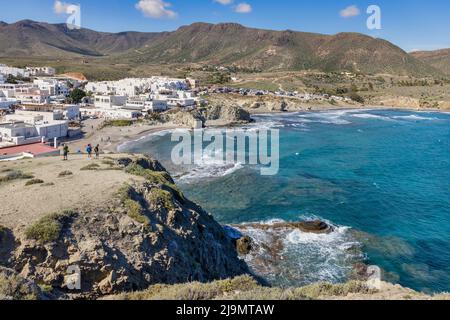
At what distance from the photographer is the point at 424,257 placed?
2430cm

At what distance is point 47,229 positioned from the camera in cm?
1142

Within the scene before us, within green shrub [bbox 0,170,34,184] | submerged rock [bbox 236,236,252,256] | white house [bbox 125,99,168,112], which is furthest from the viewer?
white house [bbox 125,99,168,112]

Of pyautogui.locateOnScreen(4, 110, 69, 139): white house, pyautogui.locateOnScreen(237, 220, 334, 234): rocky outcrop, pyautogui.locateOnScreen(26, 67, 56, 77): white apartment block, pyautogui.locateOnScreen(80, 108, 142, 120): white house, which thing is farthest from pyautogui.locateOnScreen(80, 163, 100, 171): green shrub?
pyautogui.locateOnScreen(26, 67, 56, 77): white apartment block

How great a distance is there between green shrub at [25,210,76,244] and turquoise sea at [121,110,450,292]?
42.2 feet

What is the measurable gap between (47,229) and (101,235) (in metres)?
1.67

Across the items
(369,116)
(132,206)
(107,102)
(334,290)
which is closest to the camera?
(334,290)

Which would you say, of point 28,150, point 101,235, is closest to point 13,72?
point 28,150

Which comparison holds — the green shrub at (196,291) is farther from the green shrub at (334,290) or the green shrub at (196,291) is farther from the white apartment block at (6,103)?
the white apartment block at (6,103)

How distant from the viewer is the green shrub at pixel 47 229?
11.2 metres

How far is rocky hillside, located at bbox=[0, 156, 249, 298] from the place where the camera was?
10.8m

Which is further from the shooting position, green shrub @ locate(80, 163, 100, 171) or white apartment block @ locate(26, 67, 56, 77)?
white apartment block @ locate(26, 67, 56, 77)

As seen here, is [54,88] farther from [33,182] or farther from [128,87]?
[33,182]

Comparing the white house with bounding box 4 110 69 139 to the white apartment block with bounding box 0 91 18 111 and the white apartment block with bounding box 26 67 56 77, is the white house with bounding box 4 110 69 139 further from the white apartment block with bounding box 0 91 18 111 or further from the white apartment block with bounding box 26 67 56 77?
the white apartment block with bounding box 26 67 56 77
